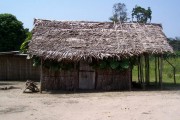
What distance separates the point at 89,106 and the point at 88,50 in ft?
18.5

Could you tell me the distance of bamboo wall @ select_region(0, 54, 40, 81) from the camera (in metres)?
26.8

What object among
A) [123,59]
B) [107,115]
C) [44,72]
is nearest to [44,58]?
[44,72]

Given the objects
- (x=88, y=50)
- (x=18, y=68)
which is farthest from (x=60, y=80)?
(x=18, y=68)

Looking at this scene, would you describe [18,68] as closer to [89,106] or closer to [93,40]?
[93,40]

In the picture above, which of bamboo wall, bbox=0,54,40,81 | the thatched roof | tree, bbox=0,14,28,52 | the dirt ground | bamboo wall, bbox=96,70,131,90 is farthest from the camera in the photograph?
tree, bbox=0,14,28,52

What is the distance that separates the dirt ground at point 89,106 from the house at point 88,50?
1620mm

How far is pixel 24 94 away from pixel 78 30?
507 cm

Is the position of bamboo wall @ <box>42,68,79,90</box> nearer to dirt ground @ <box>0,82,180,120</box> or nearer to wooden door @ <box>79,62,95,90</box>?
wooden door @ <box>79,62,95,90</box>

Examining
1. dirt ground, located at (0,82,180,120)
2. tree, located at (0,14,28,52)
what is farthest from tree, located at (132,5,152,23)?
dirt ground, located at (0,82,180,120)

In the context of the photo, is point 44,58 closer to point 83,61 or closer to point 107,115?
point 83,61

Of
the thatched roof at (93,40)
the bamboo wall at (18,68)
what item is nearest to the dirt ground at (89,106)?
the thatched roof at (93,40)

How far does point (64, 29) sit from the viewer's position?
21.0 metres

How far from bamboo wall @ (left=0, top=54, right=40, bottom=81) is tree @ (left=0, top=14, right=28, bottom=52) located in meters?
5.28

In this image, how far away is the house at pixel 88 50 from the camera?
→ 62.7 ft
